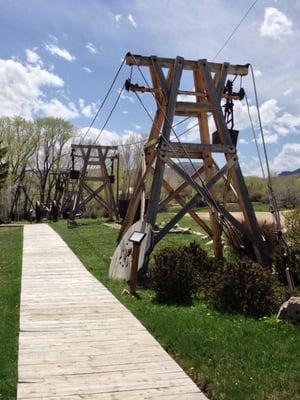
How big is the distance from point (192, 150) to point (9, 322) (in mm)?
4637

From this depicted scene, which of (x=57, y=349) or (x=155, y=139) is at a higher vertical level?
(x=155, y=139)

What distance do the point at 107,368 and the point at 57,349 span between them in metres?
0.74

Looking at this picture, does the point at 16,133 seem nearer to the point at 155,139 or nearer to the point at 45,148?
the point at 45,148

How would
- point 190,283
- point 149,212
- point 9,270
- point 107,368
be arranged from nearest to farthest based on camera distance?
1. point 107,368
2. point 190,283
3. point 149,212
4. point 9,270

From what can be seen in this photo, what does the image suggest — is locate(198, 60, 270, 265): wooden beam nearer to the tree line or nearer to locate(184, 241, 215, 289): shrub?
locate(184, 241, 215, 289): shrub

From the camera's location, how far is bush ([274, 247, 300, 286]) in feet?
25.9

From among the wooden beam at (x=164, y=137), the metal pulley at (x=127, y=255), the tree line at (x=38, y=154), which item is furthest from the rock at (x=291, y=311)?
the tree line at (x=38, y=154)

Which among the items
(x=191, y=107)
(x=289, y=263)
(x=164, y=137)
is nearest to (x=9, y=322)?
(x=164, y=137)

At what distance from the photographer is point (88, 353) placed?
4.92 m

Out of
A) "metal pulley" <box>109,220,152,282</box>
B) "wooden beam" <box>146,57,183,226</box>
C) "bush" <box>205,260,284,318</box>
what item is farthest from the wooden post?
"bush" <box>205,260,284,318</box>

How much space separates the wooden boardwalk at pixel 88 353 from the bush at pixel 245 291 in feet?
4.15

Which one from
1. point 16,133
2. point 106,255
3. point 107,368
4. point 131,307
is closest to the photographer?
point 107,368

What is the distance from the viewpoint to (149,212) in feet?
28.0

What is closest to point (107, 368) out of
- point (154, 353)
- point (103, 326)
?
point (154, 353)
